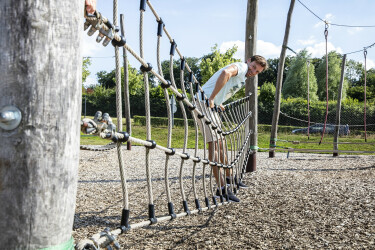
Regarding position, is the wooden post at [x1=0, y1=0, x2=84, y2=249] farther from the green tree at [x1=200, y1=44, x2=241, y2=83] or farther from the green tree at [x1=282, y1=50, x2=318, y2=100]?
the green tree at [x1=282, y1=50, x2=318, y2=100]

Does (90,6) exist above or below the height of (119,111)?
above

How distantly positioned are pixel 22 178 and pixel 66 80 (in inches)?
9.1

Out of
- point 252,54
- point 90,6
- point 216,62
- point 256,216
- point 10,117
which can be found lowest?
point 256,216

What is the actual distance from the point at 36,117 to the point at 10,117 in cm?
5

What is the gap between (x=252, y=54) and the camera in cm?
549

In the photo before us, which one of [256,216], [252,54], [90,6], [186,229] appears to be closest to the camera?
[90,6]

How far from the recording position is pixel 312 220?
2.87 m

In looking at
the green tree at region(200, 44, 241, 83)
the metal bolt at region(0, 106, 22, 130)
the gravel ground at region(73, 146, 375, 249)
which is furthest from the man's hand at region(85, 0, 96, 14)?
the green tree at region(200, 44, 241, 83)

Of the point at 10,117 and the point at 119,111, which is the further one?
the point at 119,111

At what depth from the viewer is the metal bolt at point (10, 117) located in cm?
71

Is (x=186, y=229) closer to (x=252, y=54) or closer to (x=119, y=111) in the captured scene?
(x=119, y=111)

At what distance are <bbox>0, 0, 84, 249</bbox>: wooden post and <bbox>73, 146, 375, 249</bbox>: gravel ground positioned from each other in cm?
157

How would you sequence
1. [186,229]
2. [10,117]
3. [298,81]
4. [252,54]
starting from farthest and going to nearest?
[298,81], [252,54], [186,229], [10,117]

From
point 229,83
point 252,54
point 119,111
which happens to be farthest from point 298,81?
point 119,111
